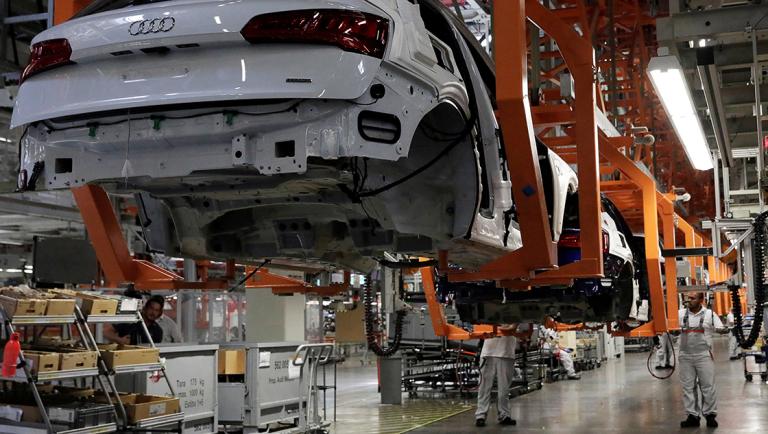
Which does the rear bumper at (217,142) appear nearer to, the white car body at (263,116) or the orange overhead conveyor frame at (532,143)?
the white car body at (263,116)

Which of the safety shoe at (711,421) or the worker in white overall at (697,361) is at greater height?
the worker in white overall at (697,361)

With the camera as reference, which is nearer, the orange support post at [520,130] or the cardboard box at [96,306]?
the orange support post at [520,130]

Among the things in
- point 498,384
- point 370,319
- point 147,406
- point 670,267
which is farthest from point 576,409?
point 147,406

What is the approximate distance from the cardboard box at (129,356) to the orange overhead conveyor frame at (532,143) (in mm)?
2902

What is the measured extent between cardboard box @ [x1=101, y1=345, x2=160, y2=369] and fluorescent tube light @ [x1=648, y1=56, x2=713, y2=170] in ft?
14.7

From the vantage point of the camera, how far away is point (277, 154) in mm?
3381

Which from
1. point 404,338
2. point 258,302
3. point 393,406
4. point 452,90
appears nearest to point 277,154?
point 452,90

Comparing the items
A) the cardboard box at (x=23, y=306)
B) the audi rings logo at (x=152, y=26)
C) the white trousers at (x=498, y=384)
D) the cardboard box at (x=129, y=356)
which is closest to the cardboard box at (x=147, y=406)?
the cardboard box at (x=129, y=356)

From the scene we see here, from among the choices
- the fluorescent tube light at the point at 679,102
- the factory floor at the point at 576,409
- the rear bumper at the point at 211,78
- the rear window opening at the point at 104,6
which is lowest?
the factory floor at the point at 576,409

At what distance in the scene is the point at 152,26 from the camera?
137 inches

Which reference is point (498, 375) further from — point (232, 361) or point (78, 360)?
point (78, 360)

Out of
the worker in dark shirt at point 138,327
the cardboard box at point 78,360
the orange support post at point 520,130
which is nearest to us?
the orange support post at point 520,130

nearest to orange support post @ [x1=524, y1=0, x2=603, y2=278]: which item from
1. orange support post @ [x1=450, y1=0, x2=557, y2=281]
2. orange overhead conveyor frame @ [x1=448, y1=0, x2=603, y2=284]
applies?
orange overhead conveyor frame @ [x1=448, y1=0, x2=603, y2=284]

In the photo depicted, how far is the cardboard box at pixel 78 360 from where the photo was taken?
5.95m
